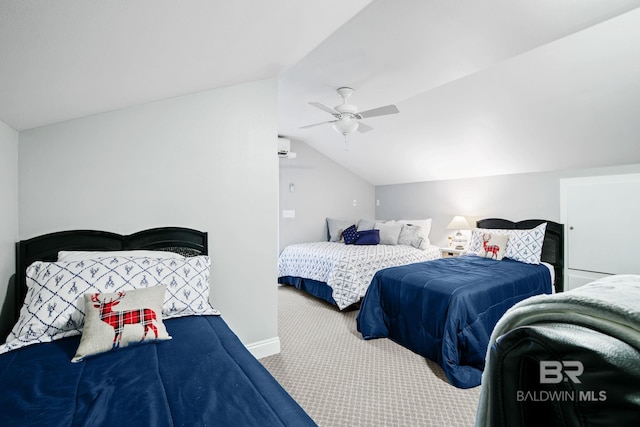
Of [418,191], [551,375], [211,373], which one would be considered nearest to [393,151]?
[418,191]

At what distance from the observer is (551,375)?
0.37m

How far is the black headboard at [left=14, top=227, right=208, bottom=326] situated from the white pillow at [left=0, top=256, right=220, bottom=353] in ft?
1.02

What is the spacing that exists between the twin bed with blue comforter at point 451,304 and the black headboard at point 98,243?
177cm

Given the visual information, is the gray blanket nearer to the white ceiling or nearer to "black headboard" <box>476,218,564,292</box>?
the white ceiling

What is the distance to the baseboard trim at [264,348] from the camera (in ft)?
8.52

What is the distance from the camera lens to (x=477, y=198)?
15.9 ft

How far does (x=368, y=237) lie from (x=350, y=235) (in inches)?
13.9

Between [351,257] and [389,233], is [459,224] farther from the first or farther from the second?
[351,257]

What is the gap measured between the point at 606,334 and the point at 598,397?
66 millimetres

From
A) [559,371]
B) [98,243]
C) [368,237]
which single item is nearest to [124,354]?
[98,243]

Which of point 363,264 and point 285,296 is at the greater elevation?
point 363,264

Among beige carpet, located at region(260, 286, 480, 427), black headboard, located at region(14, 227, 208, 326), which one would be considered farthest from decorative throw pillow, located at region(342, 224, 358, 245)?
black headboard, located at region(14, 227, 208, 326)

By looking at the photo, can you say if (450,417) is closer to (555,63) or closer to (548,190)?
(555,63)

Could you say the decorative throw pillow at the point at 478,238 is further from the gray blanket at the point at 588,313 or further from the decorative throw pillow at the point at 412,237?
the gray blanket at the point at 588,313
